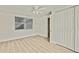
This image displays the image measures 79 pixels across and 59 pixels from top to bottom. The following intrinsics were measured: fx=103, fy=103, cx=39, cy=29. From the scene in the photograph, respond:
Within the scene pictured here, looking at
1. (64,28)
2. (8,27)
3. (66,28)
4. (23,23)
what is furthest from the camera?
(23,23)

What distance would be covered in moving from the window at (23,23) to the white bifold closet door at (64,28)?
3.46 m

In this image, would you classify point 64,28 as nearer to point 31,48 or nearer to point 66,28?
point 66,28

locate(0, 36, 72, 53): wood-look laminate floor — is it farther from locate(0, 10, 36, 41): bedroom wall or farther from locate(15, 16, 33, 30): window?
locate(15, 16, 33, 30): window

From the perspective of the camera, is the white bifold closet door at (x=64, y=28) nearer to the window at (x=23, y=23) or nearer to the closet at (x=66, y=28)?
Answer: the closet at (x=66, y=28)

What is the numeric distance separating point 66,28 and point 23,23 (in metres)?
5.10

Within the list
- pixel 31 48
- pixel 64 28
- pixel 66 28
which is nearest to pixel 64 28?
pixel 64 28

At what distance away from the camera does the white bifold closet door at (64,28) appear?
498cm

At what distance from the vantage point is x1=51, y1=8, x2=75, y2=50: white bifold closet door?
4.98 meters

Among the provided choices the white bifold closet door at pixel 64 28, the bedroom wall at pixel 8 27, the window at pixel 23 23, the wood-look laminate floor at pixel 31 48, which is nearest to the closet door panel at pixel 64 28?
the white bifold closet door at pixel 64 28

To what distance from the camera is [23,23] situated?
9.57 m

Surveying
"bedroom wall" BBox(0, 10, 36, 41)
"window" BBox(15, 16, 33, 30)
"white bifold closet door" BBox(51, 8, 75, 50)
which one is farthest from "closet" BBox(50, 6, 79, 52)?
"window" BBox(15, 16, 33, 30)
